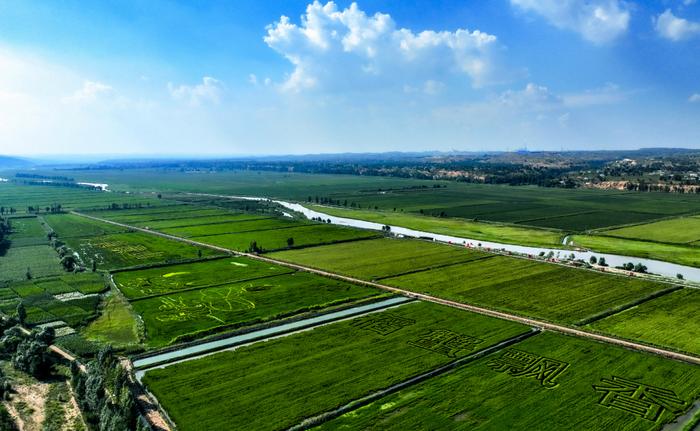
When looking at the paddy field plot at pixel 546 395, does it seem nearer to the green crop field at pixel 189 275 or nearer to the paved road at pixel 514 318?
the paved road at pixel 514 318

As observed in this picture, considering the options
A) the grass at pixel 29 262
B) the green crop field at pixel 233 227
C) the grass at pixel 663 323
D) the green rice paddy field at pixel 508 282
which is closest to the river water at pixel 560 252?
the green rice paddy field at pixel 508 282

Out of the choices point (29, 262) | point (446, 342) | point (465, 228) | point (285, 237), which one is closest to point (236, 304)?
point (446, 342)

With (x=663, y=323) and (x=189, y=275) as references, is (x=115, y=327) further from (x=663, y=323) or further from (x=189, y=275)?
(x=663, y=323)

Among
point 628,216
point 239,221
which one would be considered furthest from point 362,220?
point 628,216

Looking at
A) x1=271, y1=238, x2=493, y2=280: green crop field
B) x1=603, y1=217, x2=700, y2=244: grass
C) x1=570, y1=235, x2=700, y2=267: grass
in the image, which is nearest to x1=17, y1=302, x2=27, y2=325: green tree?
x1=271, y1=238, x2=493, y2=280: green crop field

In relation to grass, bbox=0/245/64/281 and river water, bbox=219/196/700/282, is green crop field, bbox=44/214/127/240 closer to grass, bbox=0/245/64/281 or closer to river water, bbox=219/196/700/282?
grass, bbox=0/245/64/281

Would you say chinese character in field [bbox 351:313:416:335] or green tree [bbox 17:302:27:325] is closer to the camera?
chinese character in field [bbox 351:313:416:335]
